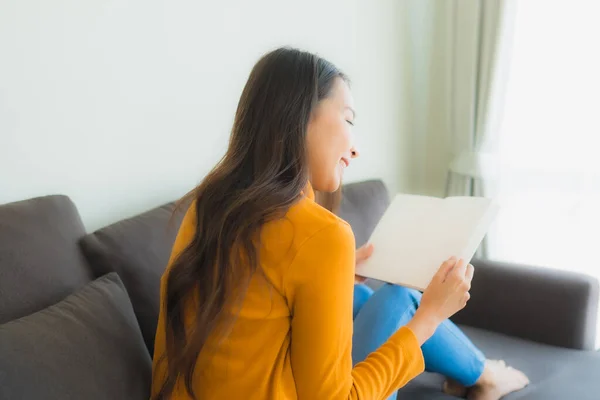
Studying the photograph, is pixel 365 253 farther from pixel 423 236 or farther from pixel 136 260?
pixel 136 260

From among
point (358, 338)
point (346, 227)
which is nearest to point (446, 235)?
point (358, 338)

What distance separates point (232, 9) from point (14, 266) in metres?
0.94

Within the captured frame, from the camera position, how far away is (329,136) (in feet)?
2.99

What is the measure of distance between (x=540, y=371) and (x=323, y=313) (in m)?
0.88

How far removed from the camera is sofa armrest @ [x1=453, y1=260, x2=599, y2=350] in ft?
4.89

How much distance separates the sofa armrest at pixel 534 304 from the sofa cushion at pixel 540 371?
4 centimetres

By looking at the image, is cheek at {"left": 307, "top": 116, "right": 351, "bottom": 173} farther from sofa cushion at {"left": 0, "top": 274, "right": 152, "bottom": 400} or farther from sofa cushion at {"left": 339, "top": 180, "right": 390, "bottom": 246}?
sofa cushion at {"left": 339, "top": 180, "right": 390, "bottom": 246}

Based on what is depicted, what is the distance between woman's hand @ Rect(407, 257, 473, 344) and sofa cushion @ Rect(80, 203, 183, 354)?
0.56 meters

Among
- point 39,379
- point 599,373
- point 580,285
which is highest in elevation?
point 39,379

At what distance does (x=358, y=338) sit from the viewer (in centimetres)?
115

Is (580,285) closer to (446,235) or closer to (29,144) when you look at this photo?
(446,235)

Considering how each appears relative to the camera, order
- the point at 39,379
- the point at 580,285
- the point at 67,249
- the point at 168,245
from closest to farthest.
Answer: the point at 39,379, the point at 67,249, the point at 168,245, the point at 580,285

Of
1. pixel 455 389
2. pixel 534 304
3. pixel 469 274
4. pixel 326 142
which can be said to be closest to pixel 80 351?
pixel 326 142

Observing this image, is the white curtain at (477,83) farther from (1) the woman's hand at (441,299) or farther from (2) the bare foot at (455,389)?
(1) the woman's hand at (441,299)
